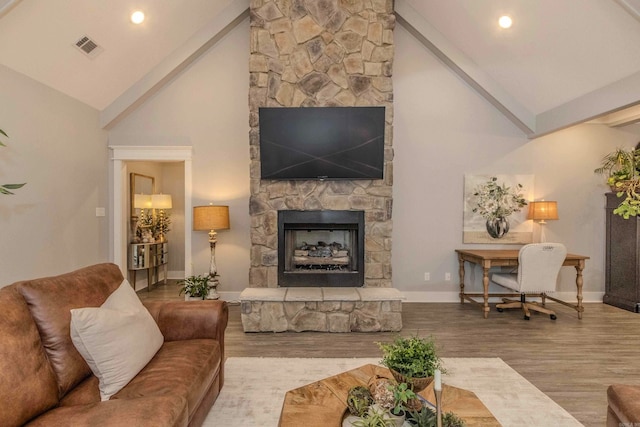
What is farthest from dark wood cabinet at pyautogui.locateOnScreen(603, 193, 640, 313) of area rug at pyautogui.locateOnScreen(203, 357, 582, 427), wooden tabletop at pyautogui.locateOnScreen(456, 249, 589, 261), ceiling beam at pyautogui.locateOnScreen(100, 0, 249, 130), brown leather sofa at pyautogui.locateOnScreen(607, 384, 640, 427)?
ceiling beam at pyautogui.locateOnScreen(100, 0, 249, 130)

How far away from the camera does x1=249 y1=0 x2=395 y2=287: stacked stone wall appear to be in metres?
4.24

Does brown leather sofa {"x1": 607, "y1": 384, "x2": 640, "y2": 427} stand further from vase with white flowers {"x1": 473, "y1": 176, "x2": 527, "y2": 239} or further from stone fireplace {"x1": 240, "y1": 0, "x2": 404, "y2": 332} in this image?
vase with white flowers {"x1": 473, "y1": 176, "x2": 527, "y2": 239}

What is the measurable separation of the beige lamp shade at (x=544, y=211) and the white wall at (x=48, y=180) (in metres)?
5.90

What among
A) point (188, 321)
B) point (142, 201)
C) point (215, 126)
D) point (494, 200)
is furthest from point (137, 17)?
point (494, 200)

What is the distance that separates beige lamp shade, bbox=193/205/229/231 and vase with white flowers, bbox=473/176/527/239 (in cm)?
349

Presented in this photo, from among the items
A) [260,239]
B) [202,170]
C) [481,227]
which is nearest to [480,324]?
[481,227]

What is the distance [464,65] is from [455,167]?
1361mm

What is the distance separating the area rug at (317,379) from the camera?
2.21 meters

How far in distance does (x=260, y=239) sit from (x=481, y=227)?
3109mm

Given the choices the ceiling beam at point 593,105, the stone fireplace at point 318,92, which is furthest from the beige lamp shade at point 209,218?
the ceiling beam at point 593,105

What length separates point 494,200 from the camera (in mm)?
5020

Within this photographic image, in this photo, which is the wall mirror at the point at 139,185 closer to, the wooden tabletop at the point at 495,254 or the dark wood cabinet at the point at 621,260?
the wooden tabletop at the point at 495,254

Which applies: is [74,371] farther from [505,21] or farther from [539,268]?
[505,21]

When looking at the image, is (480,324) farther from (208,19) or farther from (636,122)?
(208,19)
